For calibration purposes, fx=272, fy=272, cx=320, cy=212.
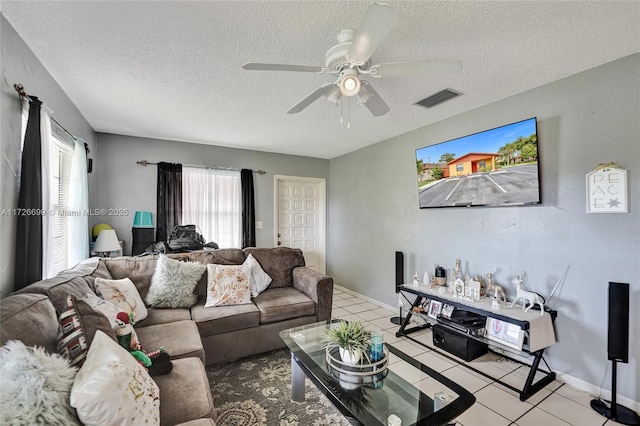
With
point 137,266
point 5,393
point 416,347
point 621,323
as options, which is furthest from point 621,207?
point 137,266

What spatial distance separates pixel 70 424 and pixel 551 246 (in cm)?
316

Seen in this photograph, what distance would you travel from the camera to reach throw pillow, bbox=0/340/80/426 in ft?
2.40

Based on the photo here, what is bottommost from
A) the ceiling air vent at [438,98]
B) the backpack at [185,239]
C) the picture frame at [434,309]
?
the picture frame at [434,309]

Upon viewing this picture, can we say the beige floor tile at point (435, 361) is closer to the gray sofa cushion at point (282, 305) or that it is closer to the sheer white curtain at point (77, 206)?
the gray sofa cushion at point (282, 305)

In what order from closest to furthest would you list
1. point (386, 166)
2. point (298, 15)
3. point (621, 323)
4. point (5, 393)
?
point (5, 393) < point (298, 15) < point (621, 323) < point (386, 166)

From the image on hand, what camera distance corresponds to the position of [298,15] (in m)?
1.56

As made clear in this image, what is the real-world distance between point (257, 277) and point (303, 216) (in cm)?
251

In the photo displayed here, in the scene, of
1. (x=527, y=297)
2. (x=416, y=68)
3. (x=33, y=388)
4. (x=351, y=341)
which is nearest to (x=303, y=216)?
(x=527, y=297)

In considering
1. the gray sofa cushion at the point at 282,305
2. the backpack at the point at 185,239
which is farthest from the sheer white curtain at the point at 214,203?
the gray sofa cushion at the point at 282,305

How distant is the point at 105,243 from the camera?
3146mm

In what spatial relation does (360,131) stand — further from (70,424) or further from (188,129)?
(70,424)

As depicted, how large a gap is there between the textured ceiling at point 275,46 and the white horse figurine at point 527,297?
1.79m

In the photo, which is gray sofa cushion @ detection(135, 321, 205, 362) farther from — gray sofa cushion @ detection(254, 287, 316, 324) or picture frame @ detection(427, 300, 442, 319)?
picture frame @ detection(427, 300, 442, 319)

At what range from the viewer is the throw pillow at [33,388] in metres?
0.73
